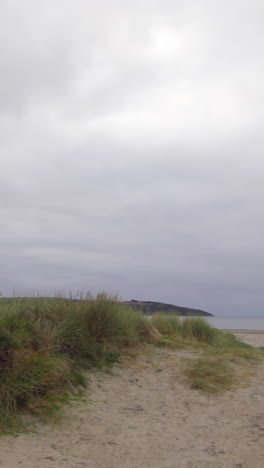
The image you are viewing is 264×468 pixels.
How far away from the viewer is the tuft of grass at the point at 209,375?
7.18m

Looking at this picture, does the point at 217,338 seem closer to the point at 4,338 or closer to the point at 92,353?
the point at 92,353

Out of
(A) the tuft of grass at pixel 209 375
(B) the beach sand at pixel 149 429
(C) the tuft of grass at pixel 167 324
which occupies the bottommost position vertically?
(B) the beach sand at pixel 149 429

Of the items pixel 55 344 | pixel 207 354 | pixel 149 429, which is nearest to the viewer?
pixel 149 429

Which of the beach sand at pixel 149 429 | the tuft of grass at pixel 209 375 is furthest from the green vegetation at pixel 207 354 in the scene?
the beach sand at pixel 149 429

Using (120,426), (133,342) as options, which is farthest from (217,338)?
(120,426)

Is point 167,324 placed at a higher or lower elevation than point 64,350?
higher

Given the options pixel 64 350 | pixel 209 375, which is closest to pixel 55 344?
pixel 64 350

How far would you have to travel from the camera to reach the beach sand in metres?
4.40

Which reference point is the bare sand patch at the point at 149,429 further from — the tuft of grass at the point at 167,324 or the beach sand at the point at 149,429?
the tuft of grass at the point at 167,324

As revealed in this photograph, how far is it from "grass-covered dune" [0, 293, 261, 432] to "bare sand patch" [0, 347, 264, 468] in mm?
307

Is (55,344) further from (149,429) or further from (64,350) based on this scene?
(149,429)

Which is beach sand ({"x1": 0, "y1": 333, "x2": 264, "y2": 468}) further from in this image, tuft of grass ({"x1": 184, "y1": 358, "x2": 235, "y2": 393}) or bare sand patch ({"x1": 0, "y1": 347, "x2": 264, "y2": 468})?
tuft of grass ({"x1": 184, "y1": 358, "x2": 235, "y2": 393})

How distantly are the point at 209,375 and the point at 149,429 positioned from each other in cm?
240

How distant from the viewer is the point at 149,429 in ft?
17.8
